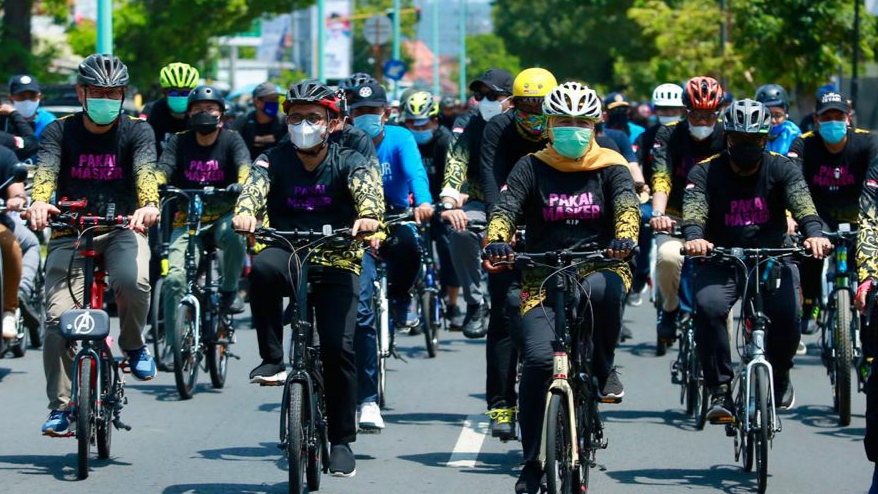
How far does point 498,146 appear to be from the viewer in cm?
999

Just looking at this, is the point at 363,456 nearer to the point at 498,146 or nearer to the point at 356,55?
the point at 498,146

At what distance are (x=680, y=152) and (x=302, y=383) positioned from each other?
4.86 meters

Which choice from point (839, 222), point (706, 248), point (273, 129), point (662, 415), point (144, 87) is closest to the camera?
point (706, 248)

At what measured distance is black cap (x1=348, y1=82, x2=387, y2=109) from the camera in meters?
11.7

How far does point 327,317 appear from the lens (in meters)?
8.55

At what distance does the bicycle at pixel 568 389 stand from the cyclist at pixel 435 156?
305 inches

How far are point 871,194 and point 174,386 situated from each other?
6227 mm

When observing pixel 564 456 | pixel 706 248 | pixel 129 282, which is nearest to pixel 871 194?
pixel 706 248

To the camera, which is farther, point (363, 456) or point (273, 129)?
point (273, 129)

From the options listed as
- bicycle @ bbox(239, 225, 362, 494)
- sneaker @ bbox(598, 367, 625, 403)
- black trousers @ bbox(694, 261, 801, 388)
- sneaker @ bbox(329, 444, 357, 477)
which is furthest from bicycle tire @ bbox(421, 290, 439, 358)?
sneaker @ bbox(598, 367, 625, 403)

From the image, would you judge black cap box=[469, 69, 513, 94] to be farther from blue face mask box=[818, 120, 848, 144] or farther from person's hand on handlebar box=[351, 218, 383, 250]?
person's hand on handlebar box=[351, 218, 383, 250]

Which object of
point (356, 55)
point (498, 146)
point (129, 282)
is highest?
point (356, 55)

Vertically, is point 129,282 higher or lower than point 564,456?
higher

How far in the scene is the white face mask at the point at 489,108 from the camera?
10.9m
